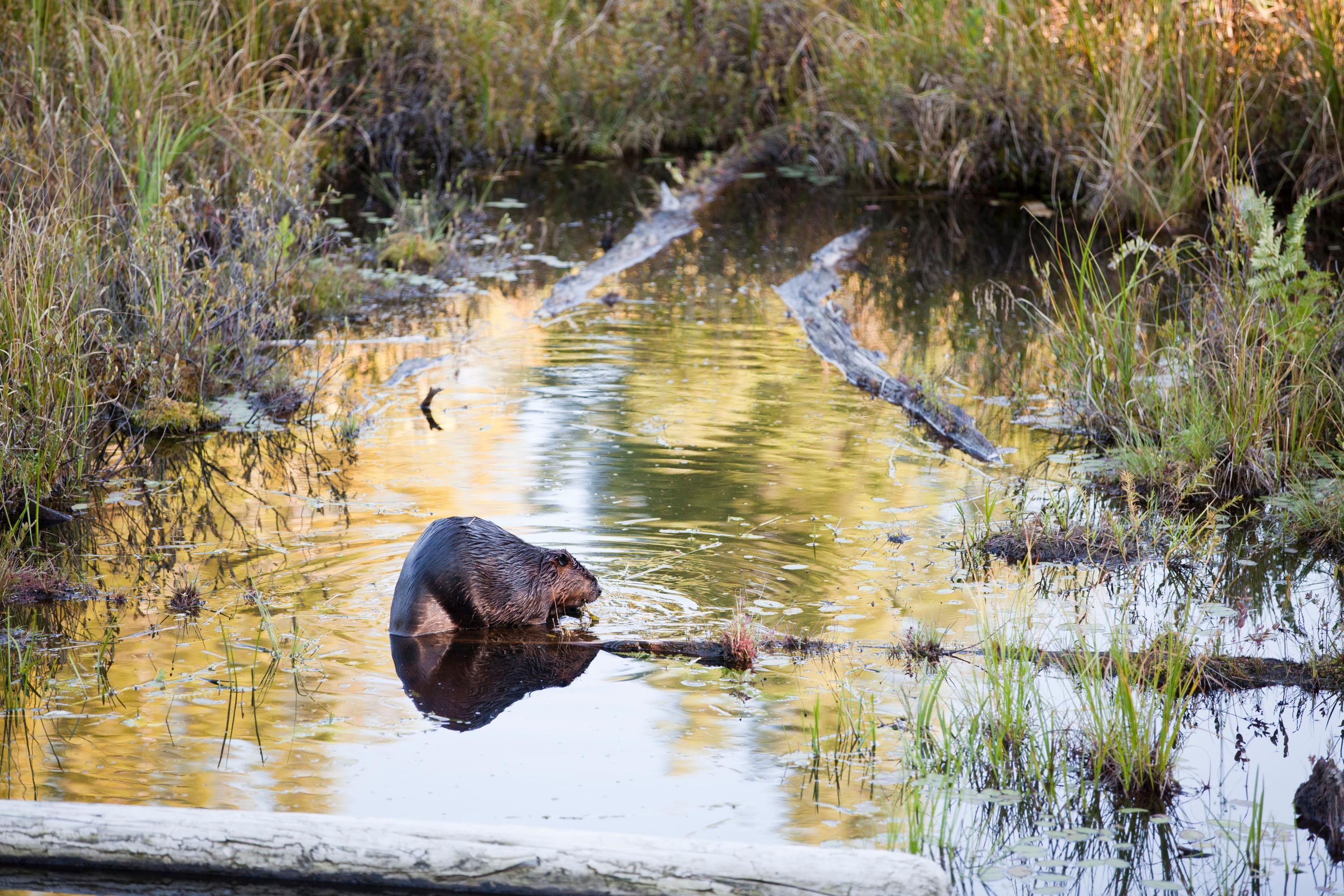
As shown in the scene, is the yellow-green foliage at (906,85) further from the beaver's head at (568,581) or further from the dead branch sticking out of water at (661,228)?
the beaver's head at (568,581)

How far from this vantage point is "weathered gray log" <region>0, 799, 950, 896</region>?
10.4 ft

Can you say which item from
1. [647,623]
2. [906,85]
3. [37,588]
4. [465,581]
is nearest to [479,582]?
[465,581]

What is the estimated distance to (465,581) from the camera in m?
4.88

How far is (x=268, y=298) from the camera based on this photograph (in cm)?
816

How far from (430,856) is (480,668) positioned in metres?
1.54

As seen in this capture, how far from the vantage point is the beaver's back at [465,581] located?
485 centimetres

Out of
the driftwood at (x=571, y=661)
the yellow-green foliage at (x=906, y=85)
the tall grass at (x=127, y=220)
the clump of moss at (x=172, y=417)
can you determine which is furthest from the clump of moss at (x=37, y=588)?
the yellow-green foliage at (x=906, y=85)

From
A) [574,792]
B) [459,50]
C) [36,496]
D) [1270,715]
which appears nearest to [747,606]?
[574,792]

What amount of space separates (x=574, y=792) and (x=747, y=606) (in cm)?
134

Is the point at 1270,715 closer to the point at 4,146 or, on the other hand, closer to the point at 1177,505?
the point at 1177,505

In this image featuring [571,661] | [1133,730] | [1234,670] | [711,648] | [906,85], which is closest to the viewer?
[1133,730]

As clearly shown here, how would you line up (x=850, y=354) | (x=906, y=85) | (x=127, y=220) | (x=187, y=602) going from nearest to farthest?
(x=187, y=602) < (x=127, y=220) < (x=850, y=354) < (x=906, y=85)

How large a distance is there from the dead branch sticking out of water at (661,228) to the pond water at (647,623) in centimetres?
160

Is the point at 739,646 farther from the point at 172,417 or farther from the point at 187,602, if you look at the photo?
the point at 172,417
